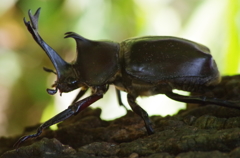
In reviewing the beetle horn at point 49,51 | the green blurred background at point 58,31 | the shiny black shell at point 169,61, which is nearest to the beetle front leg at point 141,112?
the shiny black shell at point 169,61

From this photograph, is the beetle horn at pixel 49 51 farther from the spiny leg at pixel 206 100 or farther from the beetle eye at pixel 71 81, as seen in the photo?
the spiny leg at pixel 206 100

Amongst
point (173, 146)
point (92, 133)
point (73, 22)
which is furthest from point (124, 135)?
point (73, 22)

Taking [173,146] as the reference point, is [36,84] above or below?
below

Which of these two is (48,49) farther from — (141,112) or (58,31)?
(58,31)

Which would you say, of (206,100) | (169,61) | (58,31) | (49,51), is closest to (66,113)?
(49,51)

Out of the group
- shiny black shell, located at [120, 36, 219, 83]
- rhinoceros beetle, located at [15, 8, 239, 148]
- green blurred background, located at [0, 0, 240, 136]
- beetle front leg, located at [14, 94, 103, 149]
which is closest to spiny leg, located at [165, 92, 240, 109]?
rhinoceros beetle, located at [15, 8, 239, 148]

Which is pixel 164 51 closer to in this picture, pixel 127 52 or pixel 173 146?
pixel 127 52

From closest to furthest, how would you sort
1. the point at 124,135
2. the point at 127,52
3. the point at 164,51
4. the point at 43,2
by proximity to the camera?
1. the point at 124,135
2. the point at 164,51
3. the point at 127,52
4. the point at 43,2
